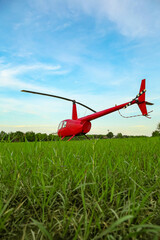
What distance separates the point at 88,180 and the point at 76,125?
12.1 metres

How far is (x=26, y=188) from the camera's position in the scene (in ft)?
4.14

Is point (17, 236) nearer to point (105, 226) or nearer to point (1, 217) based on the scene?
point (1, 217)

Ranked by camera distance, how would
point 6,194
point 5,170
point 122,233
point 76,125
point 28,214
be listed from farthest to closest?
point 76,125 → point 5,170 → point 6,194 → point 28,214 → point 122,233

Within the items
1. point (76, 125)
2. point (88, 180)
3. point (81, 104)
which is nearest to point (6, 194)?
point (88, 180)

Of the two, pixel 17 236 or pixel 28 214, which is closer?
pixel 17 236

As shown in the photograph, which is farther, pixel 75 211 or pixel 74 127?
pixel 74 127

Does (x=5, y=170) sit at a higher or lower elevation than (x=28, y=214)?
higher

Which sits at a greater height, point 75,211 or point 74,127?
point 74,127

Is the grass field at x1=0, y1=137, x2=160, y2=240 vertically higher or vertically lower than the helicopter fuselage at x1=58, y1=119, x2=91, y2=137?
lower

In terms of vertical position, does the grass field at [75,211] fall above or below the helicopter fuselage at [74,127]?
below

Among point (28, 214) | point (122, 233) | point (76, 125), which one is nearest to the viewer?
point (122, 233)

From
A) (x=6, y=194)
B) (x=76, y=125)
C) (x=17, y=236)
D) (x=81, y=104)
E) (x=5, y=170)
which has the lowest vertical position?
(x=17, y=236)

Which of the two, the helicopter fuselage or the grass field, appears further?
the helicopter fuselage

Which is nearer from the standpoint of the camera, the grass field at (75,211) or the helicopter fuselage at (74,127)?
the grass field at (75,211)
